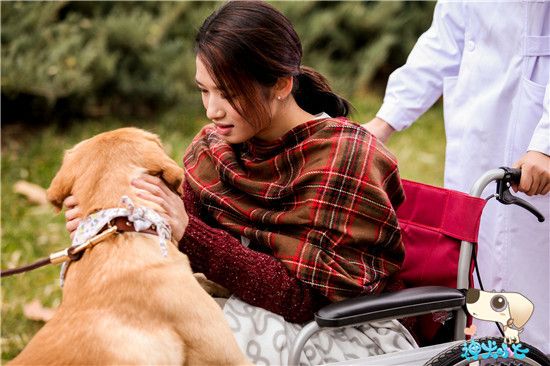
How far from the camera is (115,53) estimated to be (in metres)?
6.90

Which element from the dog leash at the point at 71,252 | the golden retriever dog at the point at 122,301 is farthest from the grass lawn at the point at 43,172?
the dog leash at the point at 71,252

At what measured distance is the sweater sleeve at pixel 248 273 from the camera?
2650mm

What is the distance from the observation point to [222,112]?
106 inches

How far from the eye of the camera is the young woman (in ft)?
8.64

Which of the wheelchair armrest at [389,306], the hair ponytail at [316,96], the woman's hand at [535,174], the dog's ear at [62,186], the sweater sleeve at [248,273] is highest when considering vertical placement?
the hair ponytail at [316,96]

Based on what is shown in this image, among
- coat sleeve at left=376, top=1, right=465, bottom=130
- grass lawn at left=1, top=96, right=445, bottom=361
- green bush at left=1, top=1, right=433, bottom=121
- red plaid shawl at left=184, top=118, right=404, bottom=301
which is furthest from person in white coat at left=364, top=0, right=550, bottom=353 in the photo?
green bush at left=1, top=1, right=433, bottom=121

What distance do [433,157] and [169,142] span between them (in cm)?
227

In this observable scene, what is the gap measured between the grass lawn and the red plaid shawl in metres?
1.01

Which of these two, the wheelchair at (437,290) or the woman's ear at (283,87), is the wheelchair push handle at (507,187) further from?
the woman's ear at (283,87)

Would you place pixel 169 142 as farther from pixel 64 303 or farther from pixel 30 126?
pixel 64 303

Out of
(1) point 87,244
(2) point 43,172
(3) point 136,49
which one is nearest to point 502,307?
(1) point 87,244

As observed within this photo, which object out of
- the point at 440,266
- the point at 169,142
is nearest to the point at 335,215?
the point at 440,266

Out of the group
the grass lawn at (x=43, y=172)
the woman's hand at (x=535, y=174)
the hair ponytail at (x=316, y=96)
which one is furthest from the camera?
the grass lawn at (x=43, y=172)

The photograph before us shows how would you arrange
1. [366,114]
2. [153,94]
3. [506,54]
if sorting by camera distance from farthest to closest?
1. [366,114]
2. [153,94]
3. [506,54]
